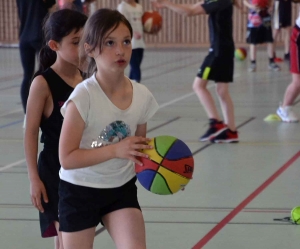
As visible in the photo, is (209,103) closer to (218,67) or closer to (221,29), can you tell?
(218,67)

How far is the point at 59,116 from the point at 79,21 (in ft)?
1.40

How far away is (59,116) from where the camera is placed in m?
3.11

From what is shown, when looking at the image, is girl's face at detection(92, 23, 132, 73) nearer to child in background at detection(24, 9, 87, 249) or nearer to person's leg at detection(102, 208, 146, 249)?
child in background at detection(24, 9, 87, 249)

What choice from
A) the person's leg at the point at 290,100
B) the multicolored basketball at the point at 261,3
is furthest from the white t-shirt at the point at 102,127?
the multicolored basketball at the point at 261,3

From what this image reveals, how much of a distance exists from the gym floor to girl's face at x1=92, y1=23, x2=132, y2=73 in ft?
4.80

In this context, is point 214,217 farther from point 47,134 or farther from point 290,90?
point 290,90

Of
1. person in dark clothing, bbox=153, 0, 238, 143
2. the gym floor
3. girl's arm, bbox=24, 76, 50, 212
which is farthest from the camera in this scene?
person in dark clothing, bbox=153, 0, 238, 143

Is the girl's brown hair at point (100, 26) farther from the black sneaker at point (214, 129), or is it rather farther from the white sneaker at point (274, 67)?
the white sneaker at point (274, 67)

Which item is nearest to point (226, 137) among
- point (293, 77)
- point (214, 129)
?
point (214, 129)

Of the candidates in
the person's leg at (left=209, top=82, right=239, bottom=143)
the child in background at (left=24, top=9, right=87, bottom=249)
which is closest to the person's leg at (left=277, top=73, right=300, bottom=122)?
the person's leg at (left=209, top=82, right=239, bottom=143)

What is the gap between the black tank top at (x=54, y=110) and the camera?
3.11 metres

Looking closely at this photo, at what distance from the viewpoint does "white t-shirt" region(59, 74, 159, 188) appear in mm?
2746

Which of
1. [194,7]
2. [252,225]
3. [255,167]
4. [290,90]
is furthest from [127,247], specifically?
[290,90]

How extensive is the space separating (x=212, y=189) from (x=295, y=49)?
286cm
